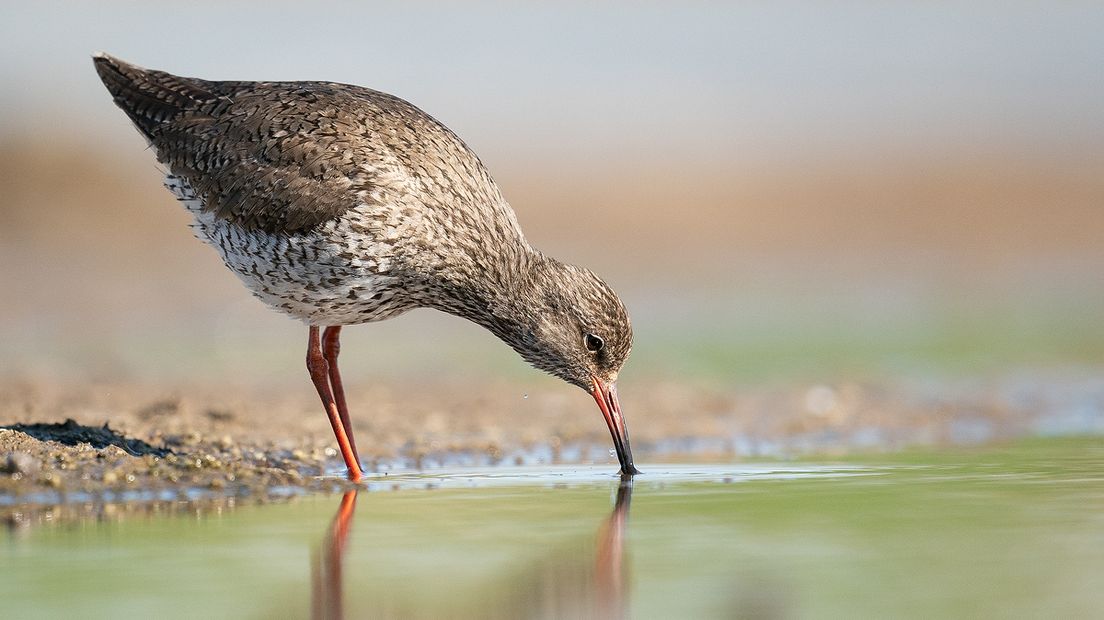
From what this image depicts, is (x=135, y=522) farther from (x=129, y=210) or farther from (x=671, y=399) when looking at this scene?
(x=129, y=210)

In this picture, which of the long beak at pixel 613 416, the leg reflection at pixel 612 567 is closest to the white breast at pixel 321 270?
the long beak at pixel 613 416

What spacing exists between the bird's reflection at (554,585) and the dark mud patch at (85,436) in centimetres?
242

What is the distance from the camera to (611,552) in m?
6.96

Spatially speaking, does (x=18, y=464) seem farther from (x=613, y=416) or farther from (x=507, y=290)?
(x=613, y=416)

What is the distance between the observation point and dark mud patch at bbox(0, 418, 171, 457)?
9.22m

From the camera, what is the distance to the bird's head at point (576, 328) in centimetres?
949

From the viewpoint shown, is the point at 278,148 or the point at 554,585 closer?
the point at 554,585

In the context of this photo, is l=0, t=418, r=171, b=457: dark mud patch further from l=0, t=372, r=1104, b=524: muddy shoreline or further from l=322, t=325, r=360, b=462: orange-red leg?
l=322, t=325, r=360, b=462: orange-red leg

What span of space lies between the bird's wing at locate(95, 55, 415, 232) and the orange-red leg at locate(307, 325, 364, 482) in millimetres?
1202

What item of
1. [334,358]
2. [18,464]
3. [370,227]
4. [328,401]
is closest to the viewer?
[18,464]

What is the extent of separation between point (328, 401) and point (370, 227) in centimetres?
154

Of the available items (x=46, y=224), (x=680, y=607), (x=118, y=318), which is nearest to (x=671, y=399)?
(x=680, y=607)

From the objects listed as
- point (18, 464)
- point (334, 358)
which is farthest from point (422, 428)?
point (18, 464)

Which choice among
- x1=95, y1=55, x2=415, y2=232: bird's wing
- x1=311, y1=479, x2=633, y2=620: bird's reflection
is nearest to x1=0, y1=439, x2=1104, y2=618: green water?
x1=311, y1=479, x2=633, y2=620: bird's reflection
